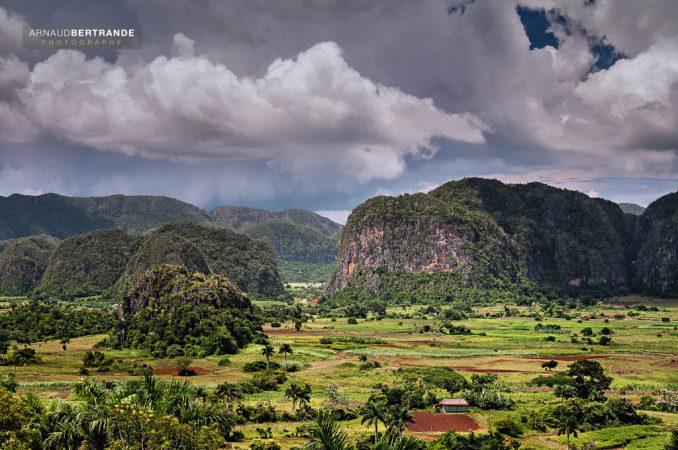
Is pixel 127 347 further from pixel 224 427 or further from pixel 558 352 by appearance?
pixel 558 352

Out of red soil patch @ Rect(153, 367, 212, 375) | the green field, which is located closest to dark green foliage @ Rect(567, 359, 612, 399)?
the green field

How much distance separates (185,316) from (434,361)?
54.4m

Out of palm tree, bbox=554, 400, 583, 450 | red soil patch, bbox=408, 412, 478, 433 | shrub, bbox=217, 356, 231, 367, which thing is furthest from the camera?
shrub, bbox=217, 356, 231, 367

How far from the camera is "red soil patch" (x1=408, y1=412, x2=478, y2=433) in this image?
68438mm

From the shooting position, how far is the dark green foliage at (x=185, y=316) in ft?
406

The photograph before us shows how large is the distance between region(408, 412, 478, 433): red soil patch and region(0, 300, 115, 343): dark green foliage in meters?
92.7

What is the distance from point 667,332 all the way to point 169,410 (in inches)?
5770

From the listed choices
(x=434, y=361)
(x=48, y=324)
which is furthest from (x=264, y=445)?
(x=48, y=324)

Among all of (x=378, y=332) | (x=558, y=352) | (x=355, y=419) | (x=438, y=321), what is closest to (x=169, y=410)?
(x=355, y=419)

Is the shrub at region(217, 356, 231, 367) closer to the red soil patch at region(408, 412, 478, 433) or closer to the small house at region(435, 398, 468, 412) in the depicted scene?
the red soil patch at region(408, 412, 478, 433)

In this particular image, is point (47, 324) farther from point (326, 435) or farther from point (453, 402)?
point (326, 435)

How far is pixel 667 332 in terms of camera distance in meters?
149

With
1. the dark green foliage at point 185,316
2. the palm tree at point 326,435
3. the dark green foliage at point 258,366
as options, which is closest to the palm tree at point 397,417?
the palm tree at point 326,435

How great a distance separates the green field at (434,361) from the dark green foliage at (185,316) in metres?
4.73
